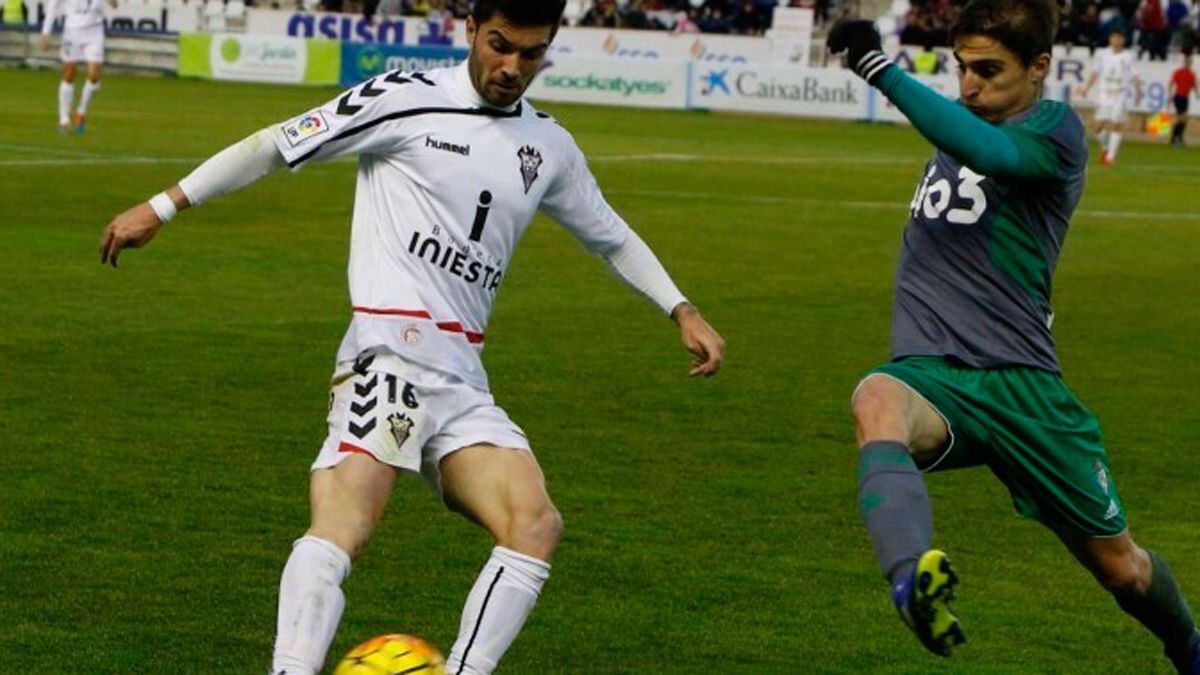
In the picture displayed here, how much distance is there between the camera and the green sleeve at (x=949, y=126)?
6586 mm

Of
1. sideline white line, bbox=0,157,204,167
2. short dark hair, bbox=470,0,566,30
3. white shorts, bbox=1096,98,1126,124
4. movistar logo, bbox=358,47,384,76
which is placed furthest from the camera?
movistar logo, bbox=358,47,384,76

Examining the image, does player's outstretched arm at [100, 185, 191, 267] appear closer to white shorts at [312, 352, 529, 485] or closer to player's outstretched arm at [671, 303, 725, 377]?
white shorts at [312, 352, 529, 485]

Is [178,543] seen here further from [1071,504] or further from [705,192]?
[705,192]

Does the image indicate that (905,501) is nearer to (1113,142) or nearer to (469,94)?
(469,94)

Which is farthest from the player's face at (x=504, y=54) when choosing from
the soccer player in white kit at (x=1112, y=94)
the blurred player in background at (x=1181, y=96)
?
the blurred player in background at (x=1181, y=96)

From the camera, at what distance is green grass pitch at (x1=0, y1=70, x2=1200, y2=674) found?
798cm

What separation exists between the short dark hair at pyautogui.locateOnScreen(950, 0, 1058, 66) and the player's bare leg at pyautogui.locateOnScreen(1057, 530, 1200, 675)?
58.4 inches

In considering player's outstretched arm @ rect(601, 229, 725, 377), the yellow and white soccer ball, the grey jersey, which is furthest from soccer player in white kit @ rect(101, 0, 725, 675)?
the yellow and white soccer ball

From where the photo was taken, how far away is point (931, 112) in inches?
259

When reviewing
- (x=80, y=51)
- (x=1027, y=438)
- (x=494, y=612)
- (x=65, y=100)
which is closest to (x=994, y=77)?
(x=1027, y=438)

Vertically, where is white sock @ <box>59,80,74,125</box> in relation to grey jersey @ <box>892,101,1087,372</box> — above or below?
below

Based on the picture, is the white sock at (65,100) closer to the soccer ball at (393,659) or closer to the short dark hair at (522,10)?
the short dark hair at (522,10)

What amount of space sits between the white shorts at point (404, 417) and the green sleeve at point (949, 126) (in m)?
1.43

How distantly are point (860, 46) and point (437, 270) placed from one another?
1.39m
